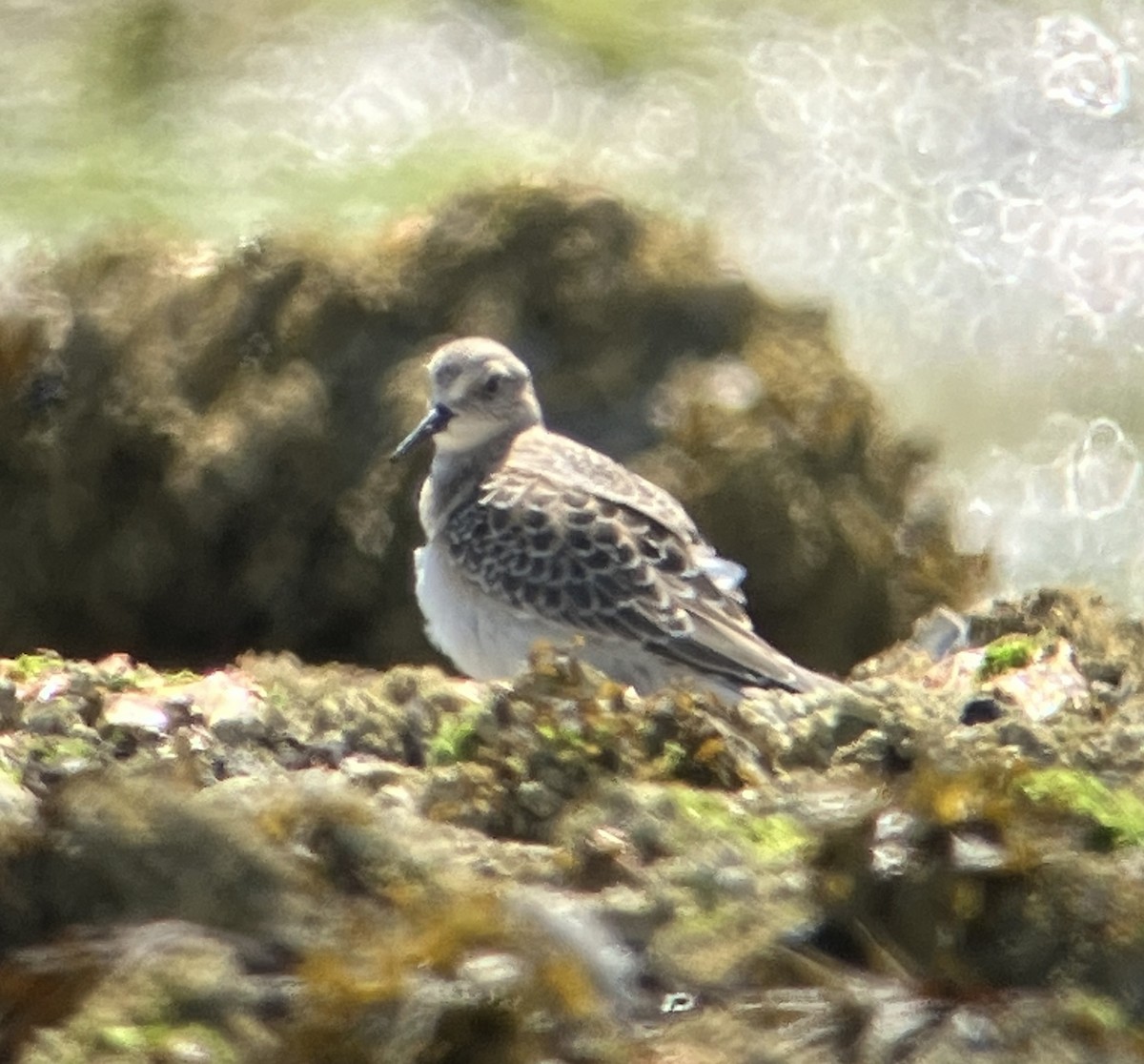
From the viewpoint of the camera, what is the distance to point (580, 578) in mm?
7457

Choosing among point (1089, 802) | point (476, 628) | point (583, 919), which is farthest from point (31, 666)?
point (1089, 802)

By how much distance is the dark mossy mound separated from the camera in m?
8.87

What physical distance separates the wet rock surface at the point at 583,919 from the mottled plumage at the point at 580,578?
3.16 m

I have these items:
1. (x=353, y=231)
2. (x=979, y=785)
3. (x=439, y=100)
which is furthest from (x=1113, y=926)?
(x=439, y=100)

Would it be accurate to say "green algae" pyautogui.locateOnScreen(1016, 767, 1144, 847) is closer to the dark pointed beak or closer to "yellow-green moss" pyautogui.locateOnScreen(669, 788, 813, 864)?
"yellow-green moss" pyautogui.locateOnScreen(669, 788, 813, 864)

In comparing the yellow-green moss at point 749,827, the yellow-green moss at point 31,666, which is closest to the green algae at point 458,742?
the yellow-green moss at point 749,827

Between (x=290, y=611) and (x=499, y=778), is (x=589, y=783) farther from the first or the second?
(x=290, y=611)

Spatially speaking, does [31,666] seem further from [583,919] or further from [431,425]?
[583,919]

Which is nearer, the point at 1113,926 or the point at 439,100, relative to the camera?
the point at 1113,926

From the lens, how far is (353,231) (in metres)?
10.7

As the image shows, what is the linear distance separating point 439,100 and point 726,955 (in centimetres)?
1000

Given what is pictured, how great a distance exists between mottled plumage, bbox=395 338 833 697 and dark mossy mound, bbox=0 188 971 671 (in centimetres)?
85

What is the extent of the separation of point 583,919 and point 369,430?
5845 millimetres

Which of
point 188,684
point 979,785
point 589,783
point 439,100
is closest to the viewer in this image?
point 979,785
